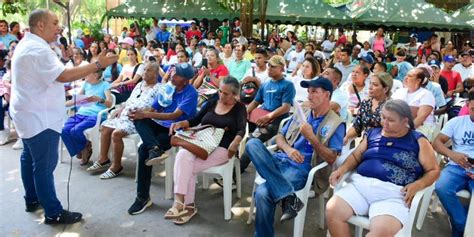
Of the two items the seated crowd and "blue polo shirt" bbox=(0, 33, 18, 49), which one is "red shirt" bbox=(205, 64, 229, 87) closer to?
the seated crowd

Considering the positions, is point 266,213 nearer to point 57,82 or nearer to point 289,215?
point 289,215

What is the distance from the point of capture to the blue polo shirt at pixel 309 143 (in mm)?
2941

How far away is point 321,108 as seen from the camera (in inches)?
→ 122

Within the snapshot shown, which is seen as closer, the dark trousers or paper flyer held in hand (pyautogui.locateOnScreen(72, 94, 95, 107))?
the dark trousers

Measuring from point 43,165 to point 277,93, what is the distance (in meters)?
2.25

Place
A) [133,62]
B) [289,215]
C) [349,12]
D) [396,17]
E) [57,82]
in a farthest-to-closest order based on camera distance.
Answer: [349,12] < [396,17] < [133,62] < [57,82] < [289,215]

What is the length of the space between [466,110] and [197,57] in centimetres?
503

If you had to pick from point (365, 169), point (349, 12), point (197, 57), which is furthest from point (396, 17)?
point (365, 169)

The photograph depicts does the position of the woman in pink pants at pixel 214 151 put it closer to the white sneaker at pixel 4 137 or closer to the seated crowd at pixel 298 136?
the seated crowd at pixel 298 136

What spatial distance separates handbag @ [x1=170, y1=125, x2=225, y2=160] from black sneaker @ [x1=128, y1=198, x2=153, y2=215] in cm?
60

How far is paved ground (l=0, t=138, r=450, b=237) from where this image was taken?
317 centimetres

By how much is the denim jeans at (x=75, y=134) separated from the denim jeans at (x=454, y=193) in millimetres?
3462

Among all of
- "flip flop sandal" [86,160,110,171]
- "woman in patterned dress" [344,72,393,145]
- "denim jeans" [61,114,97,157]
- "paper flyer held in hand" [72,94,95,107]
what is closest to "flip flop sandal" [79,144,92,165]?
"denim jeans" [61,114,97,157]

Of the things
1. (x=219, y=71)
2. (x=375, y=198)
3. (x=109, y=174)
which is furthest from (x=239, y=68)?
(x=375, y=198)
